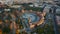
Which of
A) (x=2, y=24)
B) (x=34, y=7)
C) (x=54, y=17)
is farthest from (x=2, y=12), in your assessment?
(x=54, y=17)

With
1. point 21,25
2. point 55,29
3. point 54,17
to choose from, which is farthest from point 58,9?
point 21,25

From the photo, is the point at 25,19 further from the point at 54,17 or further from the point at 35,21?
the point at 54,17

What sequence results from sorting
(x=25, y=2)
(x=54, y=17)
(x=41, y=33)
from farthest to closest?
(x=25, y=2) → (x=54, y=17) → (x=41, y=33)

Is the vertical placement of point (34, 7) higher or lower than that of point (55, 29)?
higher

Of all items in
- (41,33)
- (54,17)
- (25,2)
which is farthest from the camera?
(25,2)

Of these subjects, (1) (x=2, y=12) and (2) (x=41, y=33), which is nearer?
(2) (x=41, y=33)

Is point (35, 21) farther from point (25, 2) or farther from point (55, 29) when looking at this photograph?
point (25, 2)
